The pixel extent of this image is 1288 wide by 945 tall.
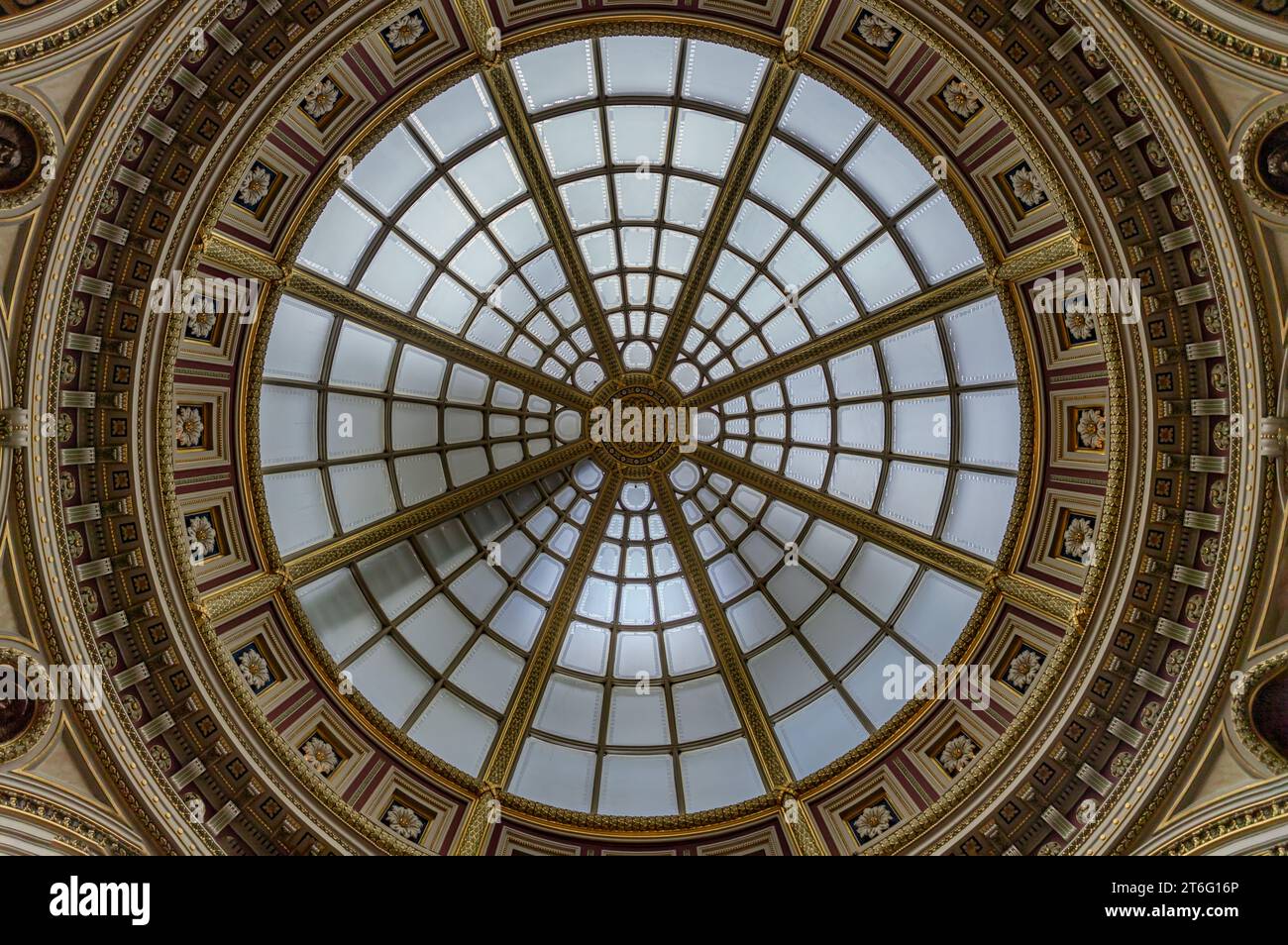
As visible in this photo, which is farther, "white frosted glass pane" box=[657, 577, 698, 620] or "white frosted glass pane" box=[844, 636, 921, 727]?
"white frosted glass pane" box=[657, 577, 698, 620]

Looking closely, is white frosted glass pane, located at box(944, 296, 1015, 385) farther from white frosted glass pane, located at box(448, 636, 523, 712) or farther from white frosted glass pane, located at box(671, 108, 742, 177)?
white frosted glass pane, located at box(448, 636, 523, 712)

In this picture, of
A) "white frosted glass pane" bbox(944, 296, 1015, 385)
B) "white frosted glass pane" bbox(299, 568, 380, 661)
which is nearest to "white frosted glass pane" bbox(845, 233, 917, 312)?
"white frosted glass pane" bbox(944, 296, 1015, 385)

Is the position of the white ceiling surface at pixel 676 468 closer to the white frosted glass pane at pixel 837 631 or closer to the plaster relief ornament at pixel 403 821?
the white frosted glass pane at pixel 837 631

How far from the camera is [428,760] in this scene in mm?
18938

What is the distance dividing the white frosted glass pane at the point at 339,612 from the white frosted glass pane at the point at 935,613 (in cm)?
1147

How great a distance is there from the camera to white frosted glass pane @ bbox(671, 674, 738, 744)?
67.1ft

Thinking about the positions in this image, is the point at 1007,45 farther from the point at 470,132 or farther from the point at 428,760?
the point at 428,760

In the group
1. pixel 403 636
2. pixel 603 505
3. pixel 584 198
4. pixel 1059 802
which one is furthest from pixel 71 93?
pixel 1059 802

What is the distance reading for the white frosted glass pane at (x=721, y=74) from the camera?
52.7 feet

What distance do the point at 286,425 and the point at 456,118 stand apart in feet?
22.3

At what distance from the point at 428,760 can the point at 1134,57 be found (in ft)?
57.7

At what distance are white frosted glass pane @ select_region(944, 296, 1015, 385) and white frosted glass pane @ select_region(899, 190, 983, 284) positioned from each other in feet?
2.67

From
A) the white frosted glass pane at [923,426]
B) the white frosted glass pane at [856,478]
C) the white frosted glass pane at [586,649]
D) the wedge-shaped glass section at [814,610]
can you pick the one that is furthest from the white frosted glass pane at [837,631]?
the white frosted glass pane at [586,649]
